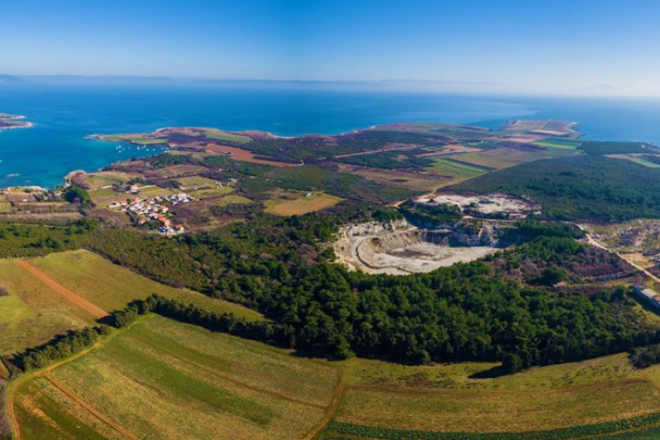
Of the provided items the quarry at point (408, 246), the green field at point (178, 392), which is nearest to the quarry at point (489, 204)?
the quarry at point (408, 246)

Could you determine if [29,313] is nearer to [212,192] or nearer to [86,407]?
[86,407]

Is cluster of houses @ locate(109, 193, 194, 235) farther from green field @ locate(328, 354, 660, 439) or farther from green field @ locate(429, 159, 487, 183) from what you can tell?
green field @ locate(429, 159, 487, 183)

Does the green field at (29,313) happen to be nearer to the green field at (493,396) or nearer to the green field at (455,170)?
the green field at (493,396)

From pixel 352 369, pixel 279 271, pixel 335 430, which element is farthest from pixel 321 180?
pixel 335 430

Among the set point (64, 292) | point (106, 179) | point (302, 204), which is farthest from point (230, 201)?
point (64, 292)

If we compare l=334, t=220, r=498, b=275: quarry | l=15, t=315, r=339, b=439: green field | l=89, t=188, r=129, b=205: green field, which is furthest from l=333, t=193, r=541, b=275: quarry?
l=89, t=188, r=129, b=205: green field
